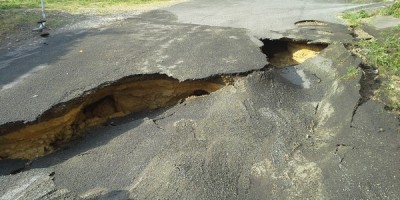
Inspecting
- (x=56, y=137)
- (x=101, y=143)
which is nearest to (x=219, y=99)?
(x=101, y=143)

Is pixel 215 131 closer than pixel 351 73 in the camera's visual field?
Yes

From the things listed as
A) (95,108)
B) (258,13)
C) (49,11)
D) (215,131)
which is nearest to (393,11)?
(258,13)

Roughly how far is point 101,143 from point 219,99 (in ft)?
5.93

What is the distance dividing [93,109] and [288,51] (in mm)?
4007

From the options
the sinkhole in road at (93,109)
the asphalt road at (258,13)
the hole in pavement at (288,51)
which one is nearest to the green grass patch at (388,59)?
the hole in pavement at (288,51)

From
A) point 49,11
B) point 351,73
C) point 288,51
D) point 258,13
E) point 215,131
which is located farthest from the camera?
point 49,11

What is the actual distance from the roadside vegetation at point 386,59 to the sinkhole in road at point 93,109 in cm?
234

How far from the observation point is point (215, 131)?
4883 mm

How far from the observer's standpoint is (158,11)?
36.4 ft

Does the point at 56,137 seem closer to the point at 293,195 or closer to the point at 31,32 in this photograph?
the point at 293,195

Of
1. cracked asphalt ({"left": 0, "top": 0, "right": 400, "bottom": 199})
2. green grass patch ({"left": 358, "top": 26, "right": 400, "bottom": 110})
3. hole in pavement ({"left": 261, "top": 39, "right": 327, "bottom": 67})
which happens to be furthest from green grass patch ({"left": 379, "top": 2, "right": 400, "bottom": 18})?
hole in pavement ({"left": 261, "top": 39, "right": 327, "bottom": 67})

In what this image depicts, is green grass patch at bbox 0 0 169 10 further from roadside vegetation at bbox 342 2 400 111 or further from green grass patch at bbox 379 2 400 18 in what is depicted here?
roadside vegetation at bbox 342 2 400 111

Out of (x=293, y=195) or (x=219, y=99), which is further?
(x=219, y=99)

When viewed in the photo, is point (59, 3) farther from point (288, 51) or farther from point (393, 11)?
point (393, 11)
